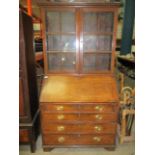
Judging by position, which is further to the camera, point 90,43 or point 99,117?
point 90,43

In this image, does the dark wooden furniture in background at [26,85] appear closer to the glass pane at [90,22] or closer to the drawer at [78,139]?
the drawer at [78,139]

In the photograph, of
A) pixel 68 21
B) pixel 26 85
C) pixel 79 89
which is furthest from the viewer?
pixel 68 21

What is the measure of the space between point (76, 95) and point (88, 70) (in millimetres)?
455

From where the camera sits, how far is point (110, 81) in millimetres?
2277

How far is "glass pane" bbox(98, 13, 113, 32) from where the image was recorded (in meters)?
2.25

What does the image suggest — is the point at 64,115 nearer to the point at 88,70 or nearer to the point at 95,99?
the point at 95,99

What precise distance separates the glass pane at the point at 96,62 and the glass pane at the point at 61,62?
0.17 m

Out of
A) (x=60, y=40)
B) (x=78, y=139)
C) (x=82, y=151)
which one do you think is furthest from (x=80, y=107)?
(x=60, y=40)

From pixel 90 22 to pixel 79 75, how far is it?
678 mm

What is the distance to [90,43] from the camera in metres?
2.33

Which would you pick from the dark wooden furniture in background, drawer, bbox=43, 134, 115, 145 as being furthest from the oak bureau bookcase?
the dark wooden furniture in background

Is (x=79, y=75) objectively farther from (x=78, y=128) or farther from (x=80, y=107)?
(x=78, y=128)

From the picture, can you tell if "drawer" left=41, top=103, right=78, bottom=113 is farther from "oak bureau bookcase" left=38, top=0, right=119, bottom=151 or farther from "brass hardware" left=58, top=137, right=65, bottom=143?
"brass hardware" left=58, top=137, right=65, bottom=143
